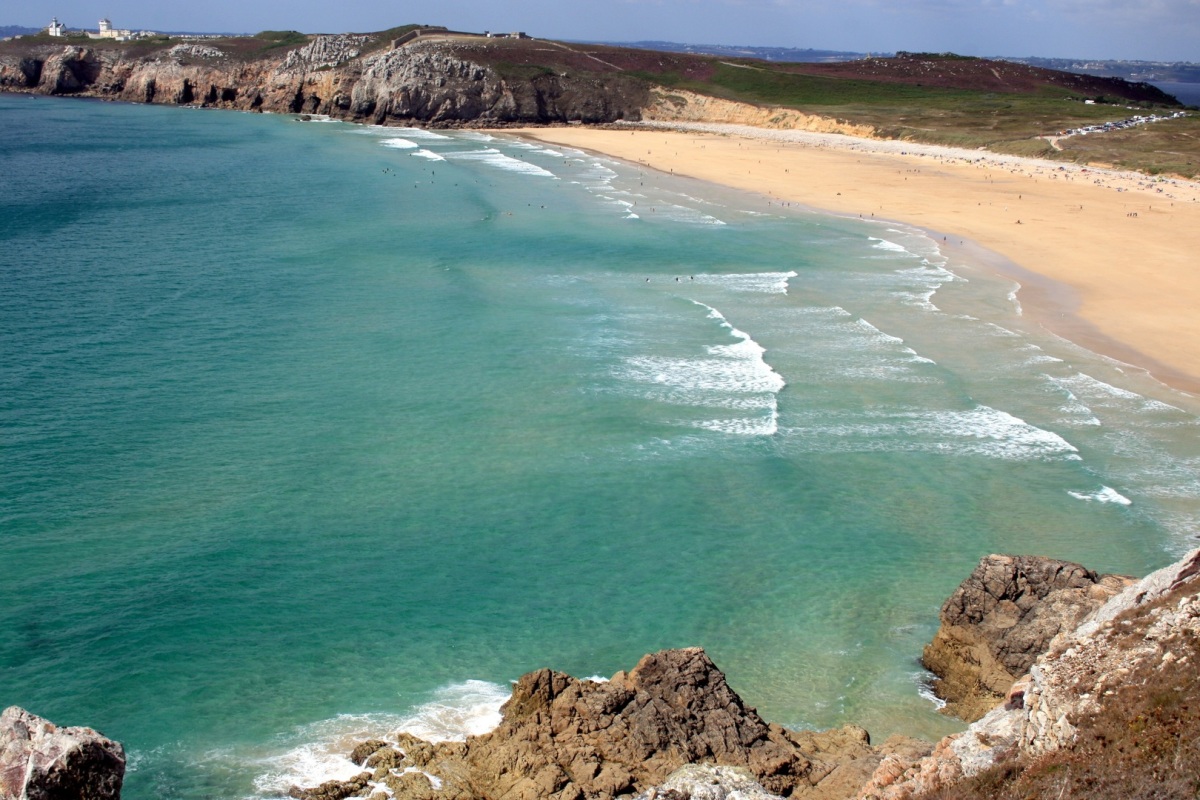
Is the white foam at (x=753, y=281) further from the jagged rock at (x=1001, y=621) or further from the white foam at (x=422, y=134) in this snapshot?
the white foam at (x=422, y=134)

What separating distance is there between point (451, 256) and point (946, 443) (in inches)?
1074

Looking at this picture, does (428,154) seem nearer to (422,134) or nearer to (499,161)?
(499,161)

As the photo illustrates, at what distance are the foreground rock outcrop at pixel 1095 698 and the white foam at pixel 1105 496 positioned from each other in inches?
477

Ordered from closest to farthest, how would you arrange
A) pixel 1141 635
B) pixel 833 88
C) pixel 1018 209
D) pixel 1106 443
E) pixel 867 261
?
pixel 1141 635
pixel 1106 443
pixel 867 261
pixel 1018 209
pixel 833 88

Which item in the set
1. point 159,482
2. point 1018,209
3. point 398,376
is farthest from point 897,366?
point 1018,209

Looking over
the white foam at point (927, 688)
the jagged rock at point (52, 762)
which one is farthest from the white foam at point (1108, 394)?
the jagged rock at point (52, 762)

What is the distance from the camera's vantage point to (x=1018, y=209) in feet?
187

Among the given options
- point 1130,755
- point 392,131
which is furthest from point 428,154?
point 1130,755

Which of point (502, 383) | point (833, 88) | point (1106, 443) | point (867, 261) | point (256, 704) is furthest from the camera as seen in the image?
point (833, 88)

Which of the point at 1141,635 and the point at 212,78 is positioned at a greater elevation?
the point at 212,78

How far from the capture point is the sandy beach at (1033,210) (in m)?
35.6

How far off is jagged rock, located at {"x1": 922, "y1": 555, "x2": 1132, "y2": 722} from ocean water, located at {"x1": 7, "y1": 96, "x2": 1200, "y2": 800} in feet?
2.33

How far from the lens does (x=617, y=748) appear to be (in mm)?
13234

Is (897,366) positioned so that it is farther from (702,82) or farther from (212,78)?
(212,78)
